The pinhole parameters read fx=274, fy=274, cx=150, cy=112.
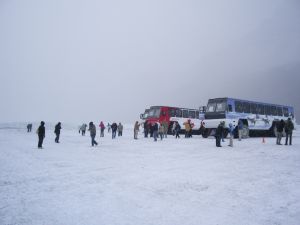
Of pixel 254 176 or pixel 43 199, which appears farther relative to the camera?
pixel 254 176

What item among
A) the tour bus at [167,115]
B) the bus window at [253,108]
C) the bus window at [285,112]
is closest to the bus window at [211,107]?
the tour bus at [167,115]

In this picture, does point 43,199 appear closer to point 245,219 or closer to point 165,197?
point 165,197

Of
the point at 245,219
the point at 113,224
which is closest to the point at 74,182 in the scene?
the point at 113,224

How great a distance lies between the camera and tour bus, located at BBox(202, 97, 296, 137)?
973 inches

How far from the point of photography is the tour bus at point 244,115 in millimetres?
24719

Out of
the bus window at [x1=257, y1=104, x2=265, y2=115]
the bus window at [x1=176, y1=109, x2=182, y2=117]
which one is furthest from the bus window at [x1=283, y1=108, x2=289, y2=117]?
the bus window at [x1=176, y1=109, x2=182, y2=117]

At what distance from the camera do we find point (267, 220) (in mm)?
5008

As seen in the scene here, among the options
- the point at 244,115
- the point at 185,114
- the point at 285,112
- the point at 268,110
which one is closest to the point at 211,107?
the point at 244,115

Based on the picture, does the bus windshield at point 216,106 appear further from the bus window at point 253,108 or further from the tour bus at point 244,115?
Answer: the bus window at point 253,108

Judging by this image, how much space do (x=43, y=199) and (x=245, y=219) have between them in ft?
14.1

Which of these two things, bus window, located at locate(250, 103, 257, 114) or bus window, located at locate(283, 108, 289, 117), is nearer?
bus window, located at locate(250, 103, 257, 114)

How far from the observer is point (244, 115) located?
26.2 metres

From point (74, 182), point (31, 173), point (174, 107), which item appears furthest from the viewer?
point (174, 107)

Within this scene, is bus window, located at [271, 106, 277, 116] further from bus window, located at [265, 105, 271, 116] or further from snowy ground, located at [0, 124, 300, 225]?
snowy ground, located at [0, 124, 300, 225]
